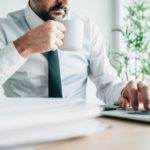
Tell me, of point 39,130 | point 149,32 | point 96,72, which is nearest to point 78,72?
point 96,72

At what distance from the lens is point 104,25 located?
10.6 ft

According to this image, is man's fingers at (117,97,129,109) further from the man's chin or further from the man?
the man's chin

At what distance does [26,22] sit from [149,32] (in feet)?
6.12

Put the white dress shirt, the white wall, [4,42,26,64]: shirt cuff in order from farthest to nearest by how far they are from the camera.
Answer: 1. the white wall
2. the white dress shirt
3. [4,42,26,64]: shirt cuff

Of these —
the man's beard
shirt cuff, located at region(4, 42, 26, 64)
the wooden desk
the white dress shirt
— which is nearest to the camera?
the wooden desk

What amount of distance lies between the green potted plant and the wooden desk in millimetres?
2439

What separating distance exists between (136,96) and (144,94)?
0.16 ft

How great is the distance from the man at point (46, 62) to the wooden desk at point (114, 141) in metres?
0.59

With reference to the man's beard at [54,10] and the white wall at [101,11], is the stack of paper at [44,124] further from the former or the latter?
the white wall at [101,11]

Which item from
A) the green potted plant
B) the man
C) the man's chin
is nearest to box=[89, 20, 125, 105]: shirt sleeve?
the man

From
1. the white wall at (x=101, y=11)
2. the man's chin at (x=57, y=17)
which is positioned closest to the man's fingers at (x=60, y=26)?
the man's chin at (x=57, y=17)

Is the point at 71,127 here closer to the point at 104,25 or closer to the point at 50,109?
the point at 50,109

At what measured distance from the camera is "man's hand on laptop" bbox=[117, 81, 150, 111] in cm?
95

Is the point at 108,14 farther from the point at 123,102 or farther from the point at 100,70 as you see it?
the point at 123,102
